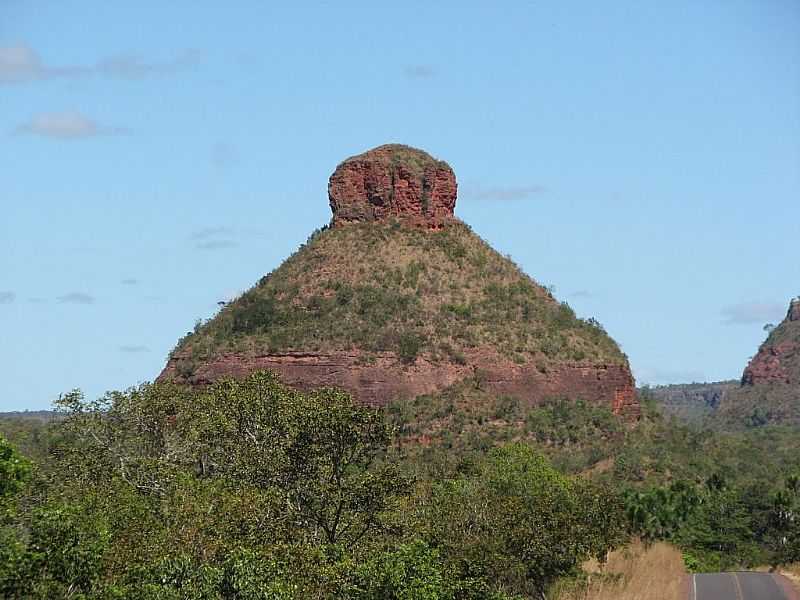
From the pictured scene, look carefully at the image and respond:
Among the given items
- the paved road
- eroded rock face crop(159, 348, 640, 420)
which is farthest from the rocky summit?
the paved road

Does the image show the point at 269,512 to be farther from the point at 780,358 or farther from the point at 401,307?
Answer: the point at 780,358

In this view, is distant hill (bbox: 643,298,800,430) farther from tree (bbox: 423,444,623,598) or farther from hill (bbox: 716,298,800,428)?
tree (bbox: 423,444,623,598)

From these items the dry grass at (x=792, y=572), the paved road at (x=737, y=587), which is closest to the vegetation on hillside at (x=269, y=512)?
the paved road at (x=737, y=587)

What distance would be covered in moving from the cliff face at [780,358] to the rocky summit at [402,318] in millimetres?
77067

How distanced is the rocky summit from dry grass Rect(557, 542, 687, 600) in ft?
79.8

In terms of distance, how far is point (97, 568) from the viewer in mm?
27234

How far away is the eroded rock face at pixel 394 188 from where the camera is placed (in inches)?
3644

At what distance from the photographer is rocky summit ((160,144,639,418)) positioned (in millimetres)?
82062

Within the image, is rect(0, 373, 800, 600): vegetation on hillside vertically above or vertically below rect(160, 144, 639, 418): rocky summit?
below

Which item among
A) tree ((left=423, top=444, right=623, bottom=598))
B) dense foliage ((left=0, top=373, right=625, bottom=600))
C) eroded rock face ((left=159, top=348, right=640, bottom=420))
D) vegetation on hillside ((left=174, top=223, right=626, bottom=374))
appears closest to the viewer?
dense foliage ((left=0, top=373, right=625, bottom=600))

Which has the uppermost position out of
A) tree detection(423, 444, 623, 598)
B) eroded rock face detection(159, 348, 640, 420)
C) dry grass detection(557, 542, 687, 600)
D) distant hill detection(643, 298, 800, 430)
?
distant hill detection(643, 298, 800, 430)

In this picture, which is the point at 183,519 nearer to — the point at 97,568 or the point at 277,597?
the point at 97,568

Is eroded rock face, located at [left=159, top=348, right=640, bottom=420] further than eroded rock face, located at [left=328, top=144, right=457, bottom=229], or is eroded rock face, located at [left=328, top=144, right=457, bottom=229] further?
eroded rock face, located at [left=328, top=144, right=457, bottom=229]

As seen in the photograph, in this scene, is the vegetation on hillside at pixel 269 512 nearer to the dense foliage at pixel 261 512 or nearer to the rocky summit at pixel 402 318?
the dense foliage at pixel 261 512
